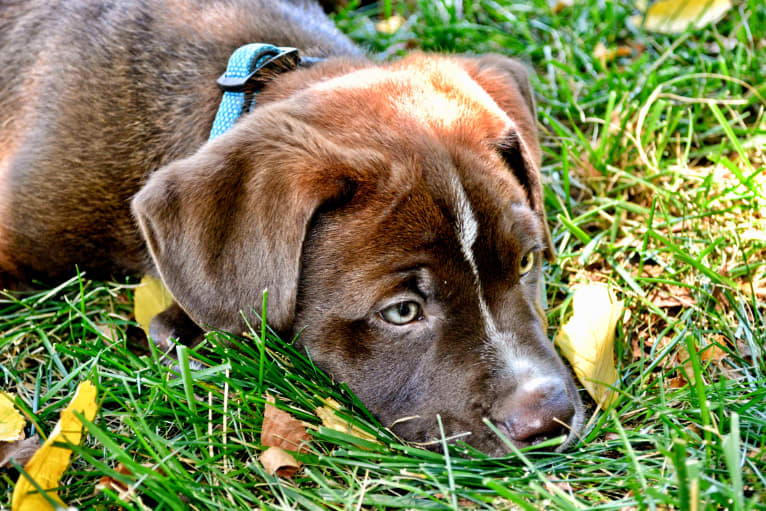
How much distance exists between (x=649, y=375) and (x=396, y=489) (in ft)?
4.17

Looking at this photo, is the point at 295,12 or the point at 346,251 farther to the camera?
the point at 295,12

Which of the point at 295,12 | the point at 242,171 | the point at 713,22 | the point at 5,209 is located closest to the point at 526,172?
the point at 242,171

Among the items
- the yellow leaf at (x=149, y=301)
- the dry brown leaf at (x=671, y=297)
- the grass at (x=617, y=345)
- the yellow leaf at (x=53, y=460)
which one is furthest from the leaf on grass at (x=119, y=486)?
the dry brown leaf at (x=671, y=297)

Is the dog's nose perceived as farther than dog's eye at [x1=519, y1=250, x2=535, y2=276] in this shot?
No

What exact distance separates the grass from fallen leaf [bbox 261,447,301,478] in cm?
4

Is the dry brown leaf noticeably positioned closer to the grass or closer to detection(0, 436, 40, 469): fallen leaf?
the grass

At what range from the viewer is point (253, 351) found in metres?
3.30

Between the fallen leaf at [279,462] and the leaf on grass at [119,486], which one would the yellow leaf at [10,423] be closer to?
the leaf on grass at [119,486]

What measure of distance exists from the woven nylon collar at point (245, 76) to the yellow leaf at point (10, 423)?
1.33 m

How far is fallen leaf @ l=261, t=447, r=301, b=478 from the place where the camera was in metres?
2.92

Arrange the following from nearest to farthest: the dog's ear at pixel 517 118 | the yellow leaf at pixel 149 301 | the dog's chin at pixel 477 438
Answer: the dog's chin at pixel 477 438 → the dog's ear at pixel 517 118 → the yellow leaf at pixel 149 301

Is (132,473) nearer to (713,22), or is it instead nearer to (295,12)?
(295,12)

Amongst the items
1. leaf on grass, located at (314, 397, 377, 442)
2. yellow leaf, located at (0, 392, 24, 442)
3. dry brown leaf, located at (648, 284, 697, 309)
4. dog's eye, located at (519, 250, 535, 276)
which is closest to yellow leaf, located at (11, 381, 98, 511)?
yellow leaf, located at (0, 392, 24, 442)

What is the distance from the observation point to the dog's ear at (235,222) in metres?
2.90
